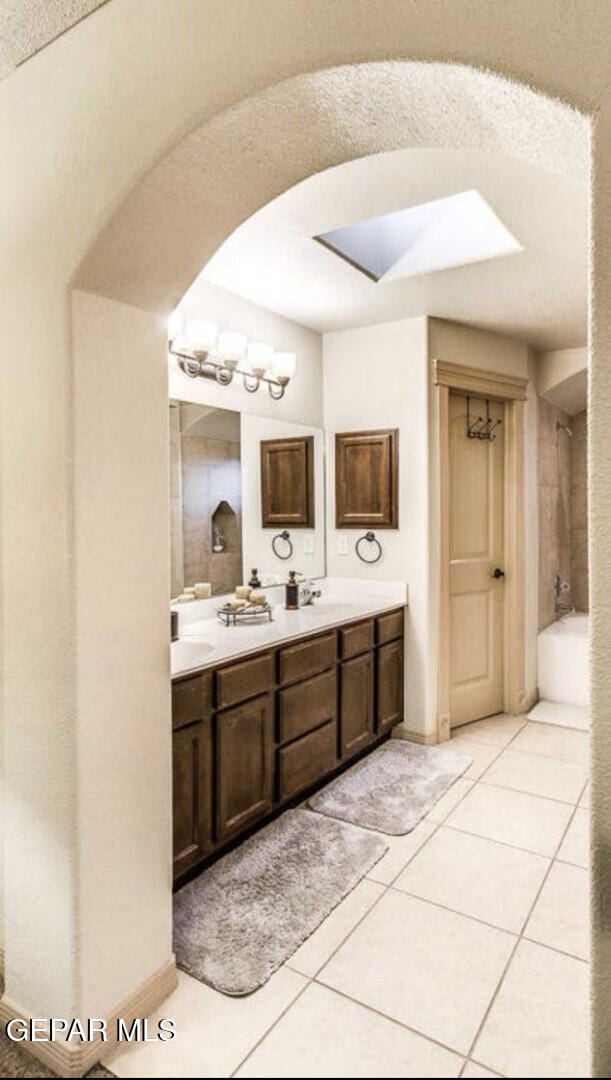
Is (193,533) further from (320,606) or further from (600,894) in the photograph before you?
(600,894)

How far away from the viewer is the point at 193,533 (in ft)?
→ 9.39

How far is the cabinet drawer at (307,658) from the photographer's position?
8.22 ft

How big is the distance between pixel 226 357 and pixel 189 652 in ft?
4.87

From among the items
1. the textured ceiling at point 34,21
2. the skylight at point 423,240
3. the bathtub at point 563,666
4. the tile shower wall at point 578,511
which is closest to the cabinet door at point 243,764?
the skylight at point 423,240

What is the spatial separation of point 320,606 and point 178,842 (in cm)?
160

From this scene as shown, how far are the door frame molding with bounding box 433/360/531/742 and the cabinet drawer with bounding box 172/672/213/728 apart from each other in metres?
1.81

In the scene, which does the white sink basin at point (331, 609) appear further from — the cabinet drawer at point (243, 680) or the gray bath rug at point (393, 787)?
the gray bath rug at point (393, 787)

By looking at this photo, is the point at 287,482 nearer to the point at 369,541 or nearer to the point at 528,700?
the point at 369,541

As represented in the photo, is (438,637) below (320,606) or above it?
below

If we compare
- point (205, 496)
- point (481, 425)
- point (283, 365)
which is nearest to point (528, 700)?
point (481, 425)

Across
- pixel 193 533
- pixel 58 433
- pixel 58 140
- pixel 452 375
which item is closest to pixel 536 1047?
pixel 58 433

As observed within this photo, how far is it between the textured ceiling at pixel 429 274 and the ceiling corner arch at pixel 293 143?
623 millimetres

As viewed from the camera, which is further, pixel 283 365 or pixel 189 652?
pixel 283 365

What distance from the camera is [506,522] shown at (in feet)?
12.8
